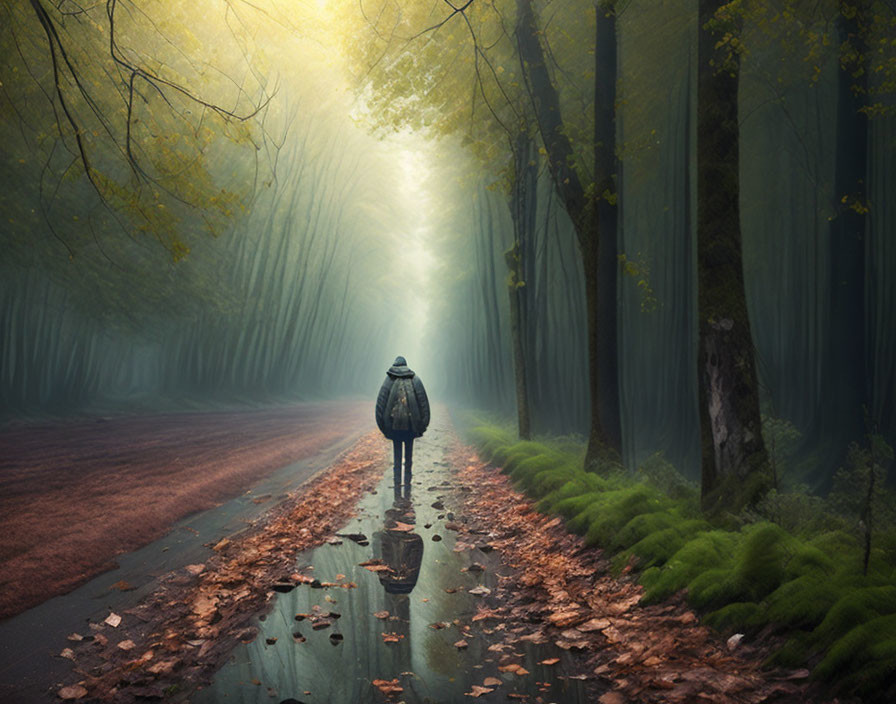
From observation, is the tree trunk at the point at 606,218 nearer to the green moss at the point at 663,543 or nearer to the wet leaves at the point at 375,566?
the green moss at the point at 663,543

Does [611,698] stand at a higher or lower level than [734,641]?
lower

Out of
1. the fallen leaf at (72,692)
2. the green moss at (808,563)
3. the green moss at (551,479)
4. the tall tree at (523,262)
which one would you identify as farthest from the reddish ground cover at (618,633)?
the tall tree at (523,262)

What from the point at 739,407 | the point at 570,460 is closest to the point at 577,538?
the point at 739,407

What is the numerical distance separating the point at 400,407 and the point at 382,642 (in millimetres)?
5468

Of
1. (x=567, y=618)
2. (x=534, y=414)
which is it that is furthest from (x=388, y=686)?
(x=534, y=414)

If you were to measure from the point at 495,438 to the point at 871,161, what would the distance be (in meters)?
9.77

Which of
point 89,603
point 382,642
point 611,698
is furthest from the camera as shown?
point 89,603

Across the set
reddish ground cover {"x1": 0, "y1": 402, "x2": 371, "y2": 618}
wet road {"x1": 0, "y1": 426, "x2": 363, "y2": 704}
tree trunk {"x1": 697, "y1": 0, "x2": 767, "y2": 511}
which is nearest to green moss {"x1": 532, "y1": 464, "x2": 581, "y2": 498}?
tree trunk {"x1": 697, "y1": 0, "x2": 767, "y2": 511}

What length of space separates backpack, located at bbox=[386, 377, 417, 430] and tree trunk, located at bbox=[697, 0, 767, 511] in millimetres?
4734

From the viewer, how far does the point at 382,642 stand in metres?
3.93

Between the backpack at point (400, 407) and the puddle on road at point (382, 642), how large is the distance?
306 cm

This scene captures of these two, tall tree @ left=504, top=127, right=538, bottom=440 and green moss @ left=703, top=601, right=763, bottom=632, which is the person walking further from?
green moss @ left=703, top=601, right=763, bottom=632

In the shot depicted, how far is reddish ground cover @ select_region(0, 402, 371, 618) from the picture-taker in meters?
5.47

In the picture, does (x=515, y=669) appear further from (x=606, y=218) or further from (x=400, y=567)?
(x=606, y=218)
